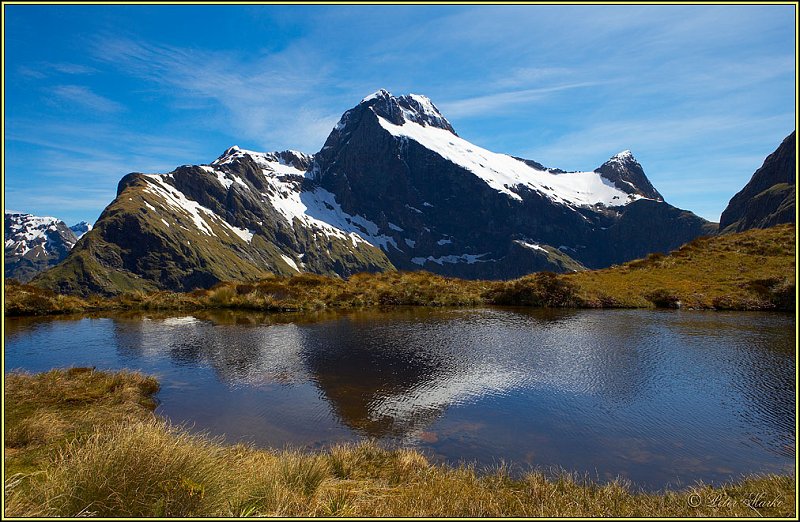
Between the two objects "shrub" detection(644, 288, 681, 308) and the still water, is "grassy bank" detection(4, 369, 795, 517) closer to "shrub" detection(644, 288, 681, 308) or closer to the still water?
the still water

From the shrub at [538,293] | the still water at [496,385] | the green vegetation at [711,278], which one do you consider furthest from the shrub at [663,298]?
the still water at [496,385]

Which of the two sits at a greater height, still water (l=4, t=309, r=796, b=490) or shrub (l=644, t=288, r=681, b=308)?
shrub (l=644, t=288, r=681, b=308)

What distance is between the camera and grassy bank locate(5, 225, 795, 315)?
3397cm

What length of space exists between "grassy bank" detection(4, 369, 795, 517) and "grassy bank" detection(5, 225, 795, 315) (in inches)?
1110

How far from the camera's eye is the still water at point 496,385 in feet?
36.9

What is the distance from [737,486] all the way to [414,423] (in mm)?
7900

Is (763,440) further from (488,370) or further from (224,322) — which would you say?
(224,322)

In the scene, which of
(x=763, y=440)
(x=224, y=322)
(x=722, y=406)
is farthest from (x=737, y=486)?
(x=224, y=322)

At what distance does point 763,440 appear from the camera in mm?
11359

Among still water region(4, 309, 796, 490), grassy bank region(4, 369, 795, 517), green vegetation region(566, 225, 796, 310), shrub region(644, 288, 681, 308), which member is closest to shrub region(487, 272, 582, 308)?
Answer: green vegetation region(566, 225, 796, 310)

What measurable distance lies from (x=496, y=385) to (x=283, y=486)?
10.7m

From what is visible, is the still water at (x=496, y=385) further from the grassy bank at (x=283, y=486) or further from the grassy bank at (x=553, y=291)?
the grassy bank at (x=553, y=291)

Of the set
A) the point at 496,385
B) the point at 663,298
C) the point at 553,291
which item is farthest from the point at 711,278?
the point at 496,385

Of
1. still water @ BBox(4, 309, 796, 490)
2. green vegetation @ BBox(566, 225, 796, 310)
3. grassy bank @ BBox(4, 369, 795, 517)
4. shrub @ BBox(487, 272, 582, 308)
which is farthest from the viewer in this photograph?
shrub @ BBox(487, 272, 582, 308)
